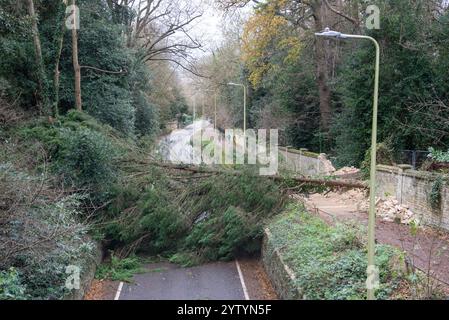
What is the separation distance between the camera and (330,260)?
11055 mm

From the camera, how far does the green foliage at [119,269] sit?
14539 millimetres

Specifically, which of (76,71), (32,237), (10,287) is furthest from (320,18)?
(10,287)

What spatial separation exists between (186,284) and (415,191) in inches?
344

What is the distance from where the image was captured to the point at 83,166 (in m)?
16.2

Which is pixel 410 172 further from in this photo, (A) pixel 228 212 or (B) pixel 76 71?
(B) pixel 76 71

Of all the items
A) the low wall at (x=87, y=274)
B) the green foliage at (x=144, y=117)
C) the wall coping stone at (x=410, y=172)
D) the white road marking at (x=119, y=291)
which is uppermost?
the green foliage at (x=144, y=117)

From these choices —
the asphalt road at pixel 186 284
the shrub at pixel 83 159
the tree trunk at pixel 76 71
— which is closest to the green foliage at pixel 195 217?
the asphalt road at pixel 186 284

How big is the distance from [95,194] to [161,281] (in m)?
4.34

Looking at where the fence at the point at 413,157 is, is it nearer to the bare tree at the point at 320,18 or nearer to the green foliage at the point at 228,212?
the green foliage at the point at 228,212

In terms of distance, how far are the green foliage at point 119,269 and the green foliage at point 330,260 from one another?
15.2ft
